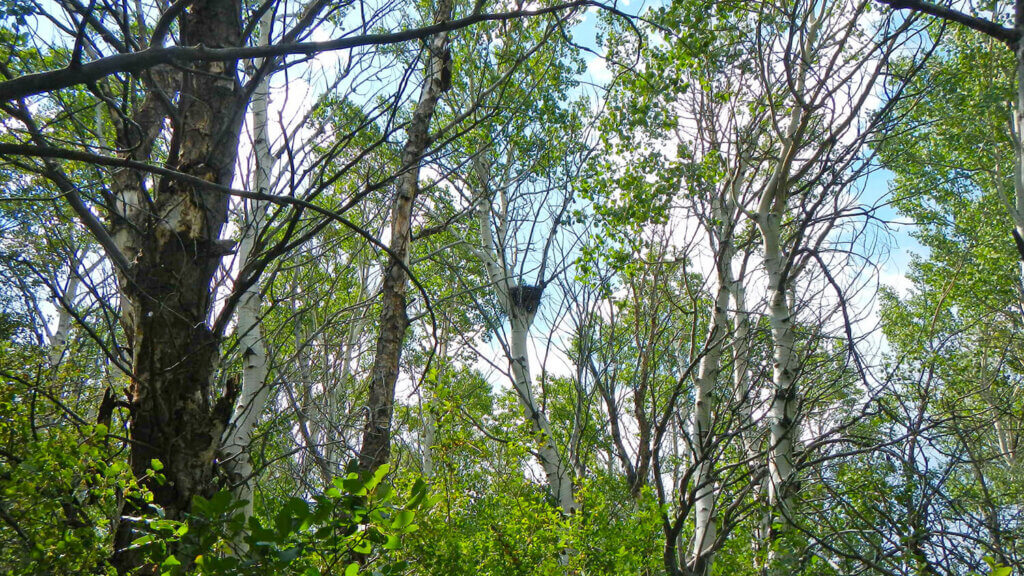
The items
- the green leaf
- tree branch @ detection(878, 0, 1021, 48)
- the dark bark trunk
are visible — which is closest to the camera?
the green leaf

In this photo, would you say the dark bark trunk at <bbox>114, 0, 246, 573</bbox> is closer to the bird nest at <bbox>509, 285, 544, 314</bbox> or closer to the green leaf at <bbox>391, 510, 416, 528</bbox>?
the green leaf at <bbox>391, 510, 416, 528</bbox>

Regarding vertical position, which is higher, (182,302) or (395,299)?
(395,299)

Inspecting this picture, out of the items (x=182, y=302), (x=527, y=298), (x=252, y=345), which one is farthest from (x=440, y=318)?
(x=182, y=302)

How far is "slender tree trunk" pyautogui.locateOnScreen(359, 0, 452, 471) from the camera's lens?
12.3 ft

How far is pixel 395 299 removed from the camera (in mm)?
3959

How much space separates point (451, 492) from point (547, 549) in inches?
39.7

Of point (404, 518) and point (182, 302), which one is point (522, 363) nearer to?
point (182, 302)

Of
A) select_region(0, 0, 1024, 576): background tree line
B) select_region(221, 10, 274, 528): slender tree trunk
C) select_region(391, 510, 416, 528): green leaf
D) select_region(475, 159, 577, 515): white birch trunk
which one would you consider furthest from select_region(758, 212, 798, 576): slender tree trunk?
select_region(221, 10, 274, 528): slender tree trunk

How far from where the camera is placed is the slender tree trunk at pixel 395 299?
148 inches

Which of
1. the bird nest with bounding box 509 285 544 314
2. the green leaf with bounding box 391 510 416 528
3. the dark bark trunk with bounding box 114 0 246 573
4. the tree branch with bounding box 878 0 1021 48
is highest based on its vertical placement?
the bird nest with bounding box 509 285 544 314

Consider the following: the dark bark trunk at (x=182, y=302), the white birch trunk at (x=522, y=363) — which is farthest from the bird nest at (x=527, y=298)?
the dark bark trunk at (x=182, y=302)

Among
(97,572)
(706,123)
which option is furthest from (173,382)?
(706,123)

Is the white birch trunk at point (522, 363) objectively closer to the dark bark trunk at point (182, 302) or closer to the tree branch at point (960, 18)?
the dark bark trunk at point (182, 302)

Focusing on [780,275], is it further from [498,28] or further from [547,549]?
[498,28]
